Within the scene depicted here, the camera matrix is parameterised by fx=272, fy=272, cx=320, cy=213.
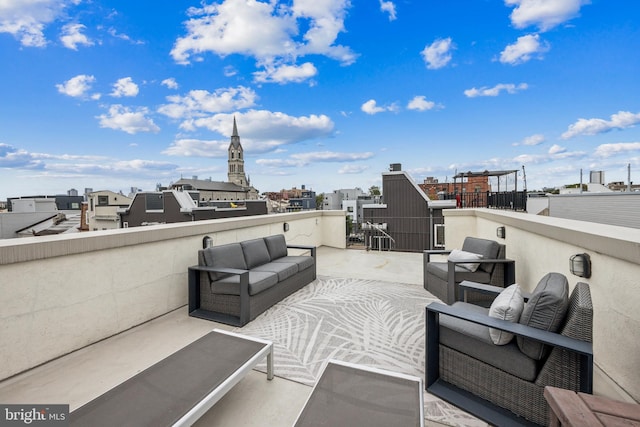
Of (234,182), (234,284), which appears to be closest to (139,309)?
(234,284)

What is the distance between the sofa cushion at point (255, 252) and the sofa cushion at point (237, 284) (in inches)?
16.6

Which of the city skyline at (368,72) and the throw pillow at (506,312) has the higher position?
the city skyline at (368,72)

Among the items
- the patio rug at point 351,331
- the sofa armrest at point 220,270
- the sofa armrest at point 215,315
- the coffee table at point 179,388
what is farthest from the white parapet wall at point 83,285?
the coffee table at point 179,388

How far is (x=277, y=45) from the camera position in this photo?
9.11 m

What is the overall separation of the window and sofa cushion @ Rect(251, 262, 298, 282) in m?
19.9

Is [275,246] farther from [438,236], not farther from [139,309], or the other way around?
[438,236]

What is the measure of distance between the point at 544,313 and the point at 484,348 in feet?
1.36

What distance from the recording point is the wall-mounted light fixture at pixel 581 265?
2.16 metres

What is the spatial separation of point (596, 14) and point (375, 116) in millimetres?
8579

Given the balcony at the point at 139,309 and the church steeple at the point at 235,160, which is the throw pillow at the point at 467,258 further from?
the church steeple at the point at 235,160

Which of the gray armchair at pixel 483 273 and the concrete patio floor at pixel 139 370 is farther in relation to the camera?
the gray armchair at pixel 483 273

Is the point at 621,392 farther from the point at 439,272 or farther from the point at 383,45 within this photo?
the point at 383,45

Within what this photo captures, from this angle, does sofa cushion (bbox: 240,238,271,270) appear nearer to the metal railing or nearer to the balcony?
the balcony

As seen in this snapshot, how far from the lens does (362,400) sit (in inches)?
57.7
